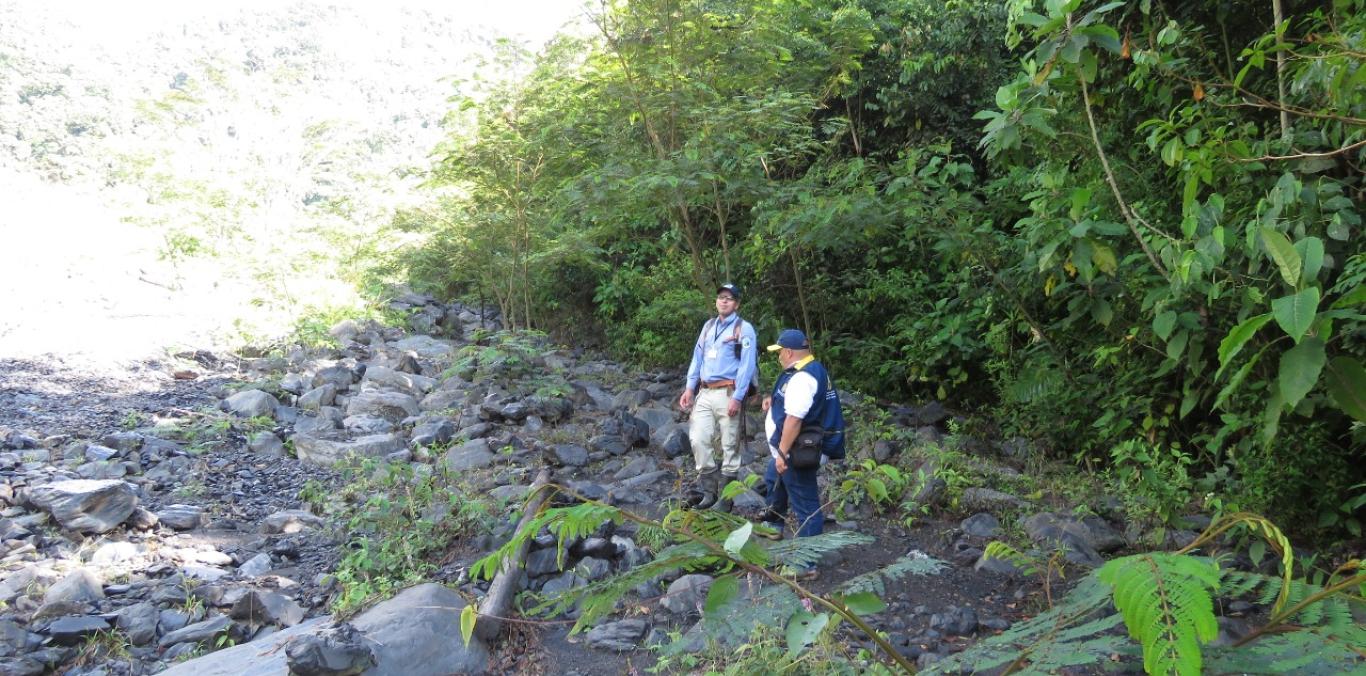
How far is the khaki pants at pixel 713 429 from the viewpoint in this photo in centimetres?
682

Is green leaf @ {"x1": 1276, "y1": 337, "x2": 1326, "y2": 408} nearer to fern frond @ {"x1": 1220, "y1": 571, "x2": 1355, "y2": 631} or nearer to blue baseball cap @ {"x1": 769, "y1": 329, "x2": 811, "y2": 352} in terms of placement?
fern frond @ {"x1": 1220, "y1": 571, "x2": 1355, "y2": 631}

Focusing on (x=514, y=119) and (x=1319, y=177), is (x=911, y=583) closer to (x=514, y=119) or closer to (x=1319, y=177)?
(x=1319, y=177)

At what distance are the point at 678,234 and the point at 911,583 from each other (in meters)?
5.28

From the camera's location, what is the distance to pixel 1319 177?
171 inches

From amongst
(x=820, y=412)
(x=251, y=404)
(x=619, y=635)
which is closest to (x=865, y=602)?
(x=619, y=635)

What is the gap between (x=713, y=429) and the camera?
7.02m

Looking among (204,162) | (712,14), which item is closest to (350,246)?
(204,162)

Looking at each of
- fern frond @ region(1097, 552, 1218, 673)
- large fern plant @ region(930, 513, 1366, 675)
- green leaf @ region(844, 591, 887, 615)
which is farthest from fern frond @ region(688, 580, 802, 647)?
fern frond @ region(1097, 552, 1218, 673)

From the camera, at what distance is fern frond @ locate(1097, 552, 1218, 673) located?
3.63ft

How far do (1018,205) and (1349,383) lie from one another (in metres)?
7.07

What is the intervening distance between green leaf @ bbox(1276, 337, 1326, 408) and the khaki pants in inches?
188

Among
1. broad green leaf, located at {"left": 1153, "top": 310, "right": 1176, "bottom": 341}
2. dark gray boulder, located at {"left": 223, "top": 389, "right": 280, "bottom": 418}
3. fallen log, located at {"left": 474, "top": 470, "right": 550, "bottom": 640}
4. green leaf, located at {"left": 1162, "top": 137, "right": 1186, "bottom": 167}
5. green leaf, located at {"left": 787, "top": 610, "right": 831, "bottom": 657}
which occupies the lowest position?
fallen log, located at {"left": 474, "top": 470, "right": 550, "bottom": 640}

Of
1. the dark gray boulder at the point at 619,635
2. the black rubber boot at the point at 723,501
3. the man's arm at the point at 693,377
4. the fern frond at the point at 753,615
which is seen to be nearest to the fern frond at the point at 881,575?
the fern frond at the point at 753,615

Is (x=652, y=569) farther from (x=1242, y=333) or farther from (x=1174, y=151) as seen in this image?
(x=1174, y=151)
